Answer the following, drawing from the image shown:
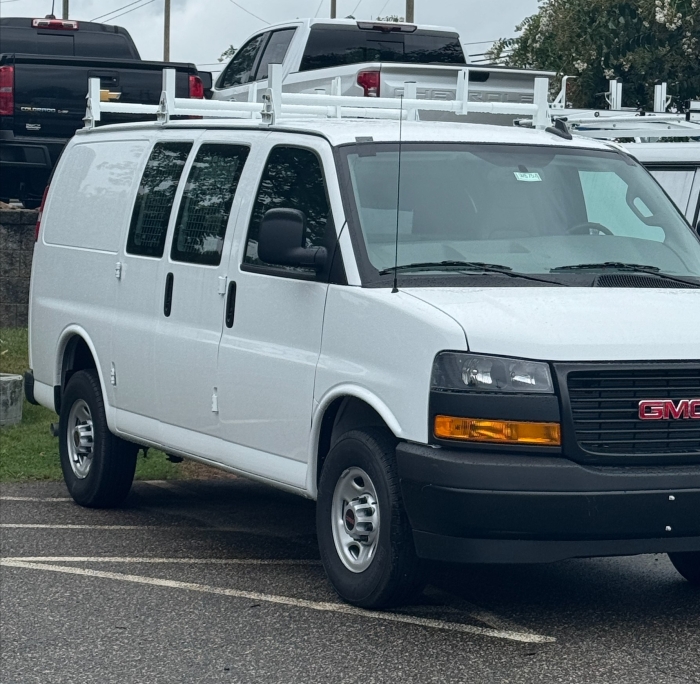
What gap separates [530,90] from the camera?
1463 cm

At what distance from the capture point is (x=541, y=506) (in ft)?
18.8

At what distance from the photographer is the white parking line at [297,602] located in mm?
6078

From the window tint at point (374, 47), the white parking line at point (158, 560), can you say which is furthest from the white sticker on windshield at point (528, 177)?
the window tint at point (374, 47)

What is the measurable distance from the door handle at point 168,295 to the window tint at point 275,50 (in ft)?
29.9

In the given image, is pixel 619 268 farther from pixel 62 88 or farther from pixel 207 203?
pixel 62 88

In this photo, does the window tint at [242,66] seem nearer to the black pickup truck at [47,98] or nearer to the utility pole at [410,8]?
the black pickup truck at [47,98]

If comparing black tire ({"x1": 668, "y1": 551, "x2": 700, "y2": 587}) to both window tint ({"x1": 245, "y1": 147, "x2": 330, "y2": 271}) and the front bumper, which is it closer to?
the front bumper

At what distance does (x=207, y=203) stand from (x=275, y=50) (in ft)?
31.6

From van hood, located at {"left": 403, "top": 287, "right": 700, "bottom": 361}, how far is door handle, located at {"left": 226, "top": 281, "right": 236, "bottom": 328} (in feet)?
4.39

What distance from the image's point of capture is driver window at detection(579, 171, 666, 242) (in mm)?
7062

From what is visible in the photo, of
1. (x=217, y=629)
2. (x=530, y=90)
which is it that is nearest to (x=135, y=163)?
(x=217, y=629)

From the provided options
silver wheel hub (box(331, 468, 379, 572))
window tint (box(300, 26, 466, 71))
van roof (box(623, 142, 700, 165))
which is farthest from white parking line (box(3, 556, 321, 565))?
window tint (box(300, 26, 466, 71))

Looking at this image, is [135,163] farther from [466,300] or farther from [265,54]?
[265,54]

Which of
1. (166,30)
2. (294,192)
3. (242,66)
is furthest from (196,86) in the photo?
(166,30)
